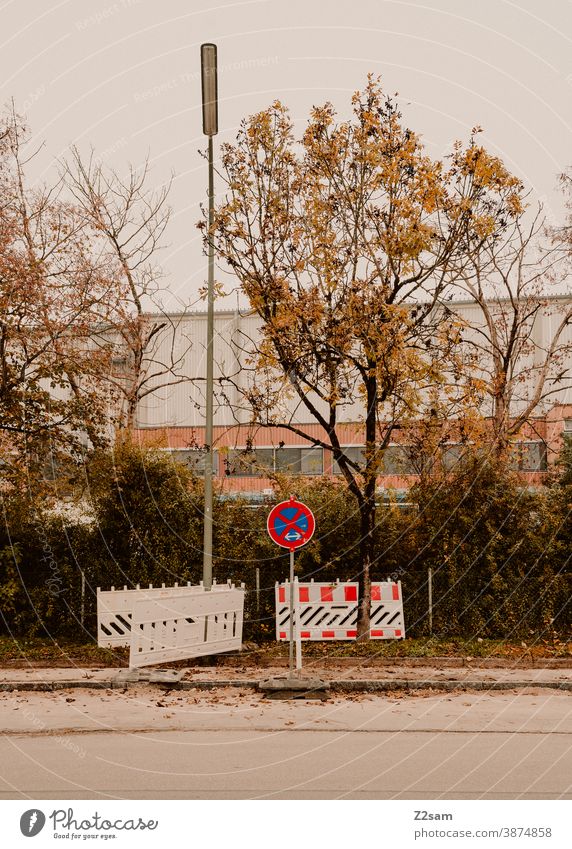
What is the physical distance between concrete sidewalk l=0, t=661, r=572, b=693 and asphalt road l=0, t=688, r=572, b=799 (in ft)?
1.36

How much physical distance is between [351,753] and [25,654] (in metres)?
9.65

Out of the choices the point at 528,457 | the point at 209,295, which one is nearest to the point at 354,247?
the point at 209,295

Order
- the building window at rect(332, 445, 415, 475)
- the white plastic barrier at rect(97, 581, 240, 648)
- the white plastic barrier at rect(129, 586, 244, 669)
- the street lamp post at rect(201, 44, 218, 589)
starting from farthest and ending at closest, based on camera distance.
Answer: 1. the building window at rect(332, 445, 415, 475)
2. the white plastic barrier at rect(97, 581, 240, 648)
3. the street lamp post at rect(201, 44, 218, 589)
4. the white plastic barrier at rect(129, 586, 244, 669)

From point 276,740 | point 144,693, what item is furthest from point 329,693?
point 276,740

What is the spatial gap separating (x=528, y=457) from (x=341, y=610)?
25.9ft

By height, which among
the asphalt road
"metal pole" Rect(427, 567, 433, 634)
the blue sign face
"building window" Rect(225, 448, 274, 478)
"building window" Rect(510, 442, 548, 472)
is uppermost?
"building window" Rect(510, 442, 548, 472)

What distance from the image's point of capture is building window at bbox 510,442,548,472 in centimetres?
1923

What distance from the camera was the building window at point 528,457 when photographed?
19.2m

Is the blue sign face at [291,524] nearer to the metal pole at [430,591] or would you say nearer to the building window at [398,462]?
the building window at [398,462]

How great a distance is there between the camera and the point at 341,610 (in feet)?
56.9

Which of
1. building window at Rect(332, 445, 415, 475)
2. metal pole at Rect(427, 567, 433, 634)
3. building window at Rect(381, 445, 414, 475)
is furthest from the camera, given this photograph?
building window at Rect(381, 445, 414, 475)

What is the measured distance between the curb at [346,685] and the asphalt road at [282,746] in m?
0.34

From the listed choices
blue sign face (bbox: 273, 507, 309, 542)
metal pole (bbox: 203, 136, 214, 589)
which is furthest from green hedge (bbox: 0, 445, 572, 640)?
blue sign face (bbox: 273, 507, 309, 542)

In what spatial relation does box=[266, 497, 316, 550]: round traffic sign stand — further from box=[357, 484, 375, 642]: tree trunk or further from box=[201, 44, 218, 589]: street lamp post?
box=[357, 484, 375, 642]: tree trunk
